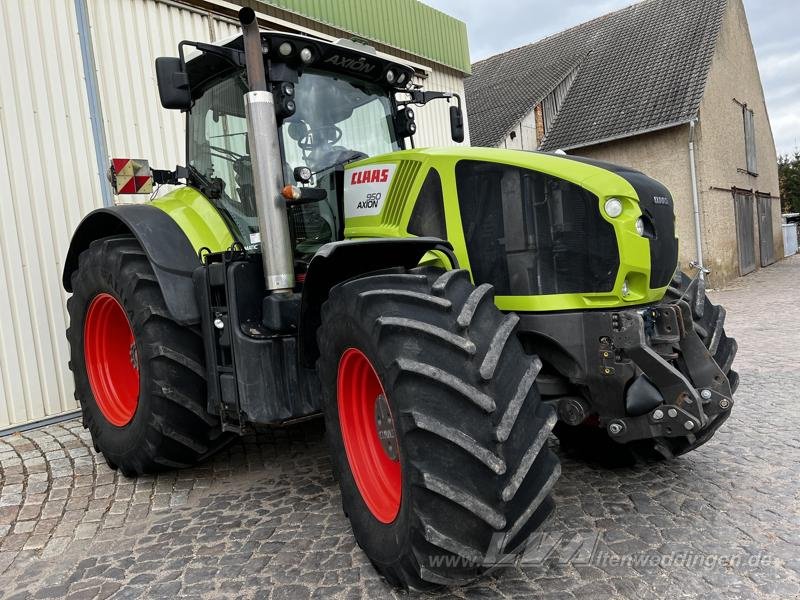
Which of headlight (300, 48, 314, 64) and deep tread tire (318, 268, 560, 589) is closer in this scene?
deep tread tire (318, 268, 560, 589)

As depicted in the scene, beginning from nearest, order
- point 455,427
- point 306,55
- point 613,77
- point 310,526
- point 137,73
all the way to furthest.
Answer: point 455,427 < point 310,526 < point 306,55 < point 137,73 < point 613,77

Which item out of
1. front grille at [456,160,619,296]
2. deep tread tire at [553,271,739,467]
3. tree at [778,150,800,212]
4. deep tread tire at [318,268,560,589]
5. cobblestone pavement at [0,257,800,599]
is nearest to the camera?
deep tread tire at [318,268,560,589]

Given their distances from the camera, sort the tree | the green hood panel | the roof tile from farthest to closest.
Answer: the tree → the roof tile → the green hood panel

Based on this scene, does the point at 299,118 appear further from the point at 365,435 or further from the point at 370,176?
the point at 365,435

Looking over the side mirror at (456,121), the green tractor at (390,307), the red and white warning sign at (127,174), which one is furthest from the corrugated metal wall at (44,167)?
the side mirror at (456,121)

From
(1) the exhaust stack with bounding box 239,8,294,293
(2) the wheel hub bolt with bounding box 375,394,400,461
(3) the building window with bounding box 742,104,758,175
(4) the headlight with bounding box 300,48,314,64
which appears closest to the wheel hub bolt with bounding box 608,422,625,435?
(2) the wheel hub bolt with bounding box 375,394,400,461

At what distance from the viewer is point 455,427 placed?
2154mm

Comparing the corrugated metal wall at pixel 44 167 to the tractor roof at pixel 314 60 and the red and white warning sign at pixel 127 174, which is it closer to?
the red and white warning sign at pixel 127 174

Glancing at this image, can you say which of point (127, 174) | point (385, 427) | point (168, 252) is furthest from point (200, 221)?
point (385, 427)

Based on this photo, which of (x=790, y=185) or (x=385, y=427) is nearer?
(x=385, y=427)

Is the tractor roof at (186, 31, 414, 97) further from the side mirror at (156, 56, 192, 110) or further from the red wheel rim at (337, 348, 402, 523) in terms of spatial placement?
the red wheel rim at (337, 348, 402, 523)

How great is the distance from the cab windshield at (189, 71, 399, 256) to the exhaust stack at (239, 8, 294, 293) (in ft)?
0.89

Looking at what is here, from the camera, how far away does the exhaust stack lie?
3037 millimetres

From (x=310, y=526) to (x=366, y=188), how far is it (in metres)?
1.72
